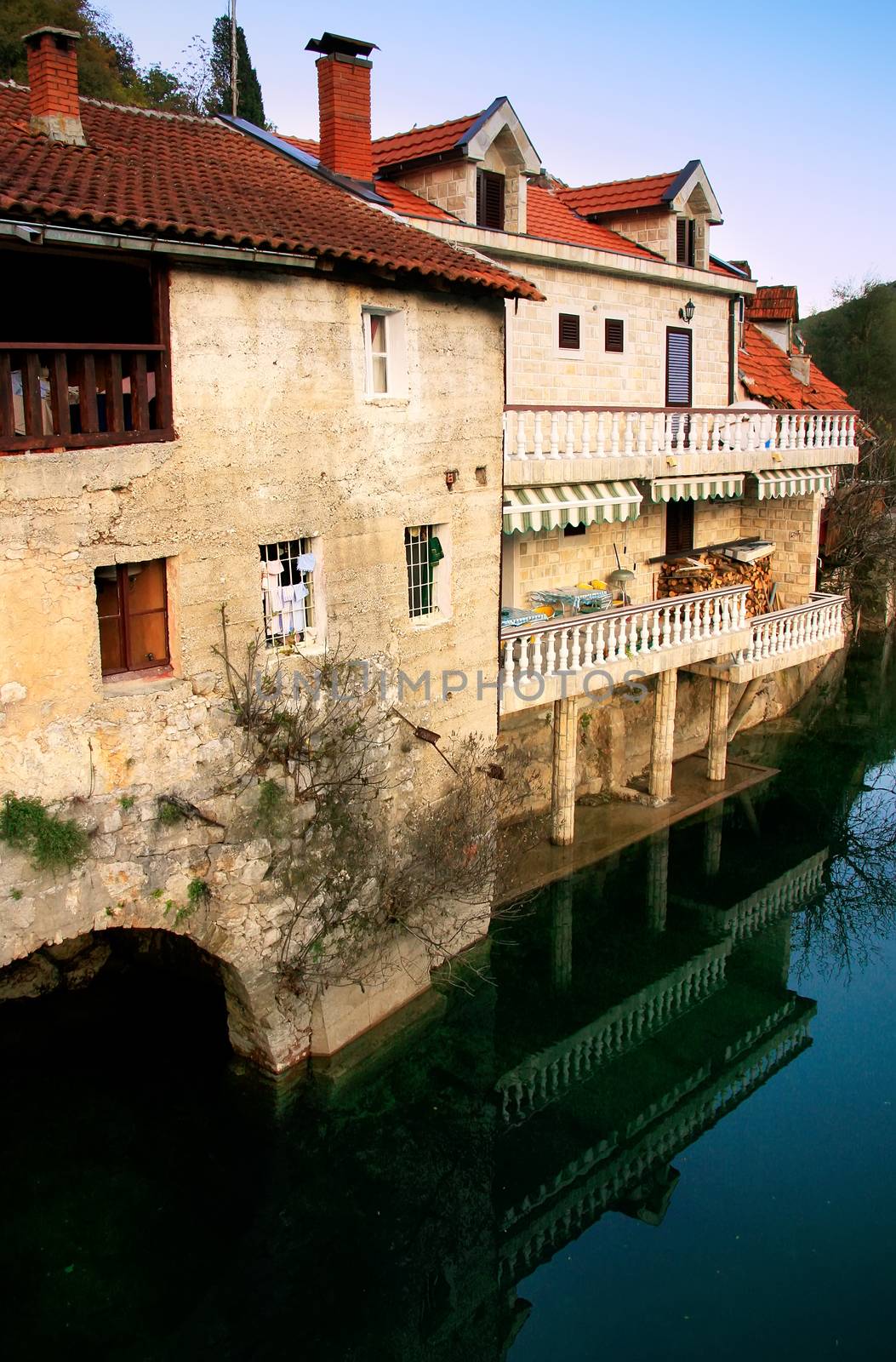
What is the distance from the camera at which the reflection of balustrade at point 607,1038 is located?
52.2ft

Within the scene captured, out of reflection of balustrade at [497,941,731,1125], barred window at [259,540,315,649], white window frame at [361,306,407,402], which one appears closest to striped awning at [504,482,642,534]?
white window frame at [361,306,407,402]

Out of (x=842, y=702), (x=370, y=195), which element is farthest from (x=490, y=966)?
(x=842, y=702)

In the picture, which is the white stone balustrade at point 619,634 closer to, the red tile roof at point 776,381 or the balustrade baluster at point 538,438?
the balustrade baluster at point 538,438

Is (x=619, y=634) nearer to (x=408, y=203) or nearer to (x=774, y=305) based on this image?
(x=408, y=203)

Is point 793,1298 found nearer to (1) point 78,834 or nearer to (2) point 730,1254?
(2) point 730,1254

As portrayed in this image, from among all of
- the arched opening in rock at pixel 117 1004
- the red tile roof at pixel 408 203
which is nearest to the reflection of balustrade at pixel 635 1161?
the arched opening in rock at pixel 117 1004

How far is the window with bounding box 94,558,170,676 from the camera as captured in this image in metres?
12.4

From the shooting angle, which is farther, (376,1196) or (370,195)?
(370,195)

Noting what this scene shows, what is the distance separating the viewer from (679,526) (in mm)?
26531

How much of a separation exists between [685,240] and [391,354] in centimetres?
1286

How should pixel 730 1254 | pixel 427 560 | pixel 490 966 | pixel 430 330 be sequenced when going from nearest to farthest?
pixel 730 1254 < pixel 430 330 < pixel 427 560 < pixel 490 966

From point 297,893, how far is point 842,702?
2544cm

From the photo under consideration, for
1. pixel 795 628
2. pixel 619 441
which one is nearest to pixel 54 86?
pixel 619 441

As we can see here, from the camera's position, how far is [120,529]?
1181 cm
